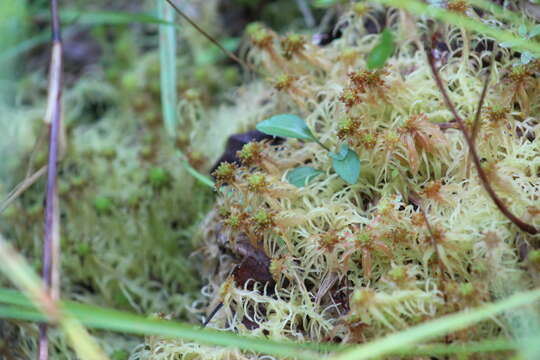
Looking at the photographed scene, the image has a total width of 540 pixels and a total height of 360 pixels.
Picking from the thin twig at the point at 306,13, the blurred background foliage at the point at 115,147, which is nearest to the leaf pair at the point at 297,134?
the blurred background foliage at the point at 115,147

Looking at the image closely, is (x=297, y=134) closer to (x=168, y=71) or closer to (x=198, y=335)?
(x=198, y=335)

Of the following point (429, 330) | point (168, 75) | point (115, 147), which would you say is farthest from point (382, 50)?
point (115, 147)

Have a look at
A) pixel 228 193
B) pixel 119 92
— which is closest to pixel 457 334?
pixel 228 193

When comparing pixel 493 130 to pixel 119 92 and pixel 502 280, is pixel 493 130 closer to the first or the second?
pixel 502 280

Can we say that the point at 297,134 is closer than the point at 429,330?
No

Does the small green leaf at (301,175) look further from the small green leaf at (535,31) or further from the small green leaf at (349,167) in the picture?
the small green leaf at (535,31)

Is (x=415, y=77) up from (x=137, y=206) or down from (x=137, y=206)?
up

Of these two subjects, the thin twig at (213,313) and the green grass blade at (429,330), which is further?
the thin twig at (213,313)
